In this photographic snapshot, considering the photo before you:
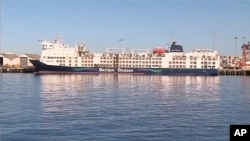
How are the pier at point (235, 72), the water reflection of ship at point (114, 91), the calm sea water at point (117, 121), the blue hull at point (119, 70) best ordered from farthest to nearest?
the pier at point (235, 72)
the blue hull at point (119, 70)
the water reflection of ship at point (114, 91)
the calm sea water at point (117, 121)

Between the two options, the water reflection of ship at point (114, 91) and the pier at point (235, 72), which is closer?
the water reflection of ship at point (114, 91)

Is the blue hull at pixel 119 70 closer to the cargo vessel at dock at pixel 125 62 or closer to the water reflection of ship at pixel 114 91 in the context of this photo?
the cargo vessel at dock at pixel 125 62

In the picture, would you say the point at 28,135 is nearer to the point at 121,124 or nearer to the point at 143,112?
the point at 121,124

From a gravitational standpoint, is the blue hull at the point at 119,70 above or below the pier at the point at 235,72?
above

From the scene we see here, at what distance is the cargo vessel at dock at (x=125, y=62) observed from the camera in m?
86.6

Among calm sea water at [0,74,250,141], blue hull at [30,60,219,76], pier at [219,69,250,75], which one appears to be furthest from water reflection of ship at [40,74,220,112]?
pier at [219,69,250,75]

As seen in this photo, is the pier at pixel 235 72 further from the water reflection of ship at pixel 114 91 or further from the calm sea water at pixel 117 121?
the calm sea water at pixel 117 121

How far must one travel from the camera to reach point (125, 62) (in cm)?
9144

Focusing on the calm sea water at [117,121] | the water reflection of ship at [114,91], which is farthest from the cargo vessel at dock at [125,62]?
the calm sea water at [117,121]

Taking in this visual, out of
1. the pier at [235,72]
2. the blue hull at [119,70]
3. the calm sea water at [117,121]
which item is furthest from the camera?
the pier at [235,72]

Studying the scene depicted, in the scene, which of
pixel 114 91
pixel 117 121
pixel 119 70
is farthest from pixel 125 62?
pixel 117 121

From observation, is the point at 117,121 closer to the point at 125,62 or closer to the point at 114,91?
the point at 114,91

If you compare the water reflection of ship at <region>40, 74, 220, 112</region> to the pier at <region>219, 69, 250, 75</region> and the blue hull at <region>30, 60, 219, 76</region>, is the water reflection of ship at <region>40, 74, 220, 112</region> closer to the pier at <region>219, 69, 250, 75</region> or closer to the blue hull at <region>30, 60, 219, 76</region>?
the blue hull at <region>30, 60, 219, 76</region>

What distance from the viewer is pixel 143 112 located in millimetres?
19562
